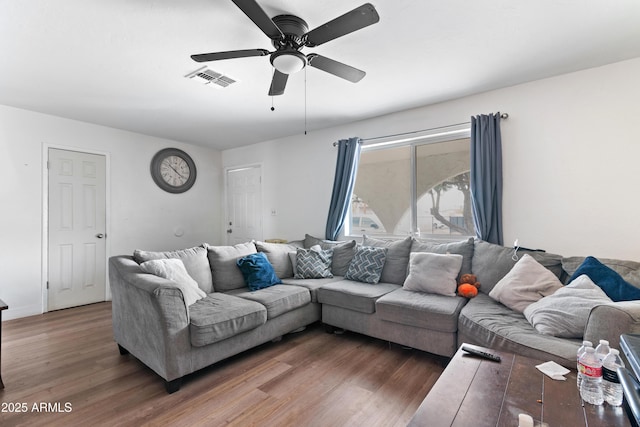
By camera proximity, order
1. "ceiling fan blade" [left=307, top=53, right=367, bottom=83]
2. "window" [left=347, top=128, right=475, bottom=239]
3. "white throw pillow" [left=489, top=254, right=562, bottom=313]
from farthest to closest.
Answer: "window" [left=347, top=128, right=475, bottom=239] < "white throw pillow" [left=489, top=254, right=562, bottom=313] < "ceiling fan blade" [left=307, top=53, right=367, bottom=83]

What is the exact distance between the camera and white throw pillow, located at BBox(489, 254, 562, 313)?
218cm

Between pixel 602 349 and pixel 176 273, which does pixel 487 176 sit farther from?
pixel 176 273

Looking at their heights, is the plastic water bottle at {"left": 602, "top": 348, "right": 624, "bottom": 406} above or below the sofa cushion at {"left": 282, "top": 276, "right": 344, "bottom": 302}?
above

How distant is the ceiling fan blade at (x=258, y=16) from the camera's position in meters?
1.43

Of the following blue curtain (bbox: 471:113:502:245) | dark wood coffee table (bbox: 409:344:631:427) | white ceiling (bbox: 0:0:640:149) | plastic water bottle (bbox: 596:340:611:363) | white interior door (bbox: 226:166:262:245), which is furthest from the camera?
white interior door (bbox: 226:166:262:245)

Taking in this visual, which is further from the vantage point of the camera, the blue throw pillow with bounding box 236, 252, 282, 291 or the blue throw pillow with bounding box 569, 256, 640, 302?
the blue throw pillow with bounding box 236, 252, 282, 291

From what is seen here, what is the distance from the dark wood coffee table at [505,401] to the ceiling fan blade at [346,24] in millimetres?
1771

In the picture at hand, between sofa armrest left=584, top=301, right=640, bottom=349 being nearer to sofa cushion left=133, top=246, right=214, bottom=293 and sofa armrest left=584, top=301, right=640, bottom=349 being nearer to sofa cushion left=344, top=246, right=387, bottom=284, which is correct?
sofa cushion left=344, top=246, right=387, bottom=284

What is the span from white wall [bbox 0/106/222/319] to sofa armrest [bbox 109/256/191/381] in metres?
2.37

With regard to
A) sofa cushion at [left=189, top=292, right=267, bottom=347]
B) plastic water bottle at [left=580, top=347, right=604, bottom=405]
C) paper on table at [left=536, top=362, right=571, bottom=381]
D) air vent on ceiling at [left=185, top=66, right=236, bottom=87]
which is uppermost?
air vent on ceiling at [left=185, top=66, right=236, bottom=87]

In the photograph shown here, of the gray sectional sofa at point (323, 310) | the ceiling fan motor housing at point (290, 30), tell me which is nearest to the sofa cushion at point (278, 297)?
the gray sectional sofa at point (323, 310)

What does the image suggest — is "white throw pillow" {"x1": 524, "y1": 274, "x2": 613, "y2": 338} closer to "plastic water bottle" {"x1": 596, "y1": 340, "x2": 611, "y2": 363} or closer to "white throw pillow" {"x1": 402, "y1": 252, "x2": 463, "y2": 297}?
"plastic water bottle" {"x1": 596, "y1": 340, "x2": 611, "y2": 363}

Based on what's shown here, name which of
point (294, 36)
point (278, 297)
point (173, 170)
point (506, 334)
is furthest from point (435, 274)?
point (173, 170)

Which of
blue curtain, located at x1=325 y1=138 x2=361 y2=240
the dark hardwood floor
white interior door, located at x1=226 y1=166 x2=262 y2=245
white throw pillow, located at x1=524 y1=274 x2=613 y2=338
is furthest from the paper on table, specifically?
white interior door, located at x1=226 y1=166 x2=262 y2=245
